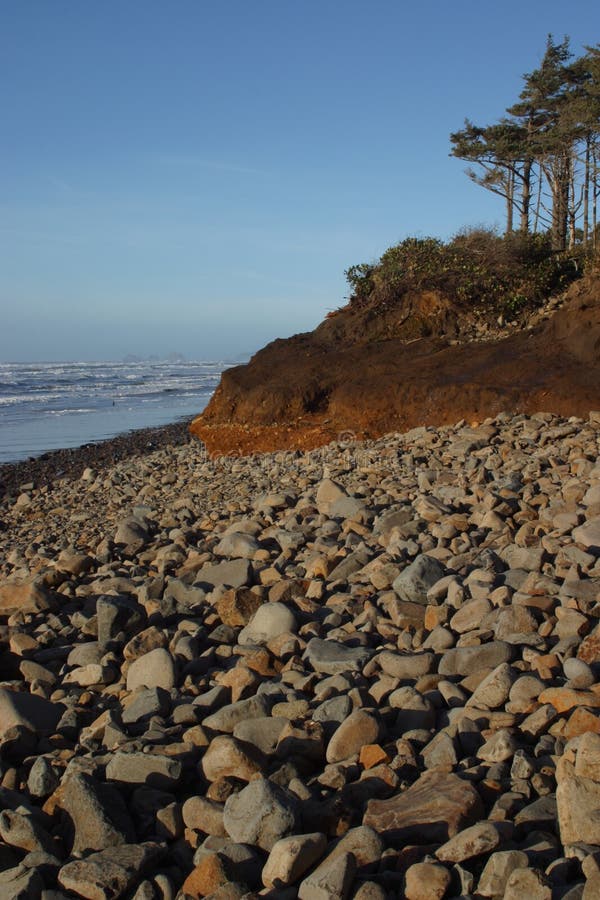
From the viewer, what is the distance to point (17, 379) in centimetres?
5231

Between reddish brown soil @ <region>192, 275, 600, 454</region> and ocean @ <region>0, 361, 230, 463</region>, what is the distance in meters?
8.75

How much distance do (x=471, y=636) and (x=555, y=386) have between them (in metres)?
5.41

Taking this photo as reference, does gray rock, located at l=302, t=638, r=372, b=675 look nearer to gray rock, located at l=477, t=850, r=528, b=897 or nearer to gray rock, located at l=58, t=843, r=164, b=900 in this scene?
gray rock, located at l=58, t=843, r=164, b=900

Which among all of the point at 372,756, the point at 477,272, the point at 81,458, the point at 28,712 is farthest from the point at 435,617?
the point at 81,458

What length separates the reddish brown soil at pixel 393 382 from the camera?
346 inches

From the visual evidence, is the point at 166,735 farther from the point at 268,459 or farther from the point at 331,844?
the point at 268,459

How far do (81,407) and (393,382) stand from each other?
25.2 meters

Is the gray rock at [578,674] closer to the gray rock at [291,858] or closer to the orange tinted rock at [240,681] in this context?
the gray rock at [291,858]

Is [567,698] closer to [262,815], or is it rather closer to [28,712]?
[262,815]

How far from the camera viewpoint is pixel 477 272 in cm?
1198

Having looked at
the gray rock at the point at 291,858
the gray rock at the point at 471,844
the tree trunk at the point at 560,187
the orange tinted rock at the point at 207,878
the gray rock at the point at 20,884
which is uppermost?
the tree trunk at the point at 560,187

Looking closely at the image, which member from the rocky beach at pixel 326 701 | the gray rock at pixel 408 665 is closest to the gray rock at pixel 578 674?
the rocky beach at pixel 326 701

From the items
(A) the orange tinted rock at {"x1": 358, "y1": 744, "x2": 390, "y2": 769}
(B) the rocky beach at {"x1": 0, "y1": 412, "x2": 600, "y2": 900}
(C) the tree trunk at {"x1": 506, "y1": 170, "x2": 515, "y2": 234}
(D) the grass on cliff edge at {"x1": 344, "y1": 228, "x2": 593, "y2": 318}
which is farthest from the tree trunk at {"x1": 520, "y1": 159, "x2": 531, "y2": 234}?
(A) the orange tinted rock at {"x1": 358, "y1": 744, "x2": 390, "y2": 769}

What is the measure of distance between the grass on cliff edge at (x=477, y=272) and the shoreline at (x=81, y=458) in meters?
6.61
